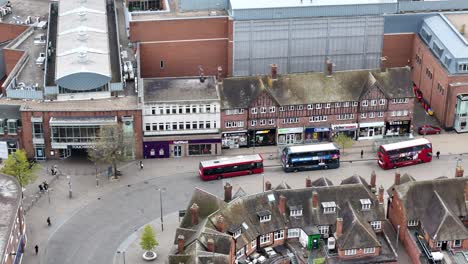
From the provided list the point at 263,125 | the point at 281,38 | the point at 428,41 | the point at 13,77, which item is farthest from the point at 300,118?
the point at 13,77

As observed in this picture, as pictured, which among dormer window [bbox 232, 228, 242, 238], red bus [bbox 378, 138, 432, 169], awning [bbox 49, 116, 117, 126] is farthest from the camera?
red bus [bbox 378, 138, 432, 169]

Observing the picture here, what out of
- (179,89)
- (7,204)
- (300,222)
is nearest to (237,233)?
(300,222)

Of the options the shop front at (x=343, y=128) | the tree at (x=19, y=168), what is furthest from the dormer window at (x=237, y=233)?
the shop front at (x=343, y=128)

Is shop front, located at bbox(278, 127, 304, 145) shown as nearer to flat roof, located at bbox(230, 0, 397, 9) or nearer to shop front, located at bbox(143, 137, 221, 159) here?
shop front, located at bbox(143, 137, 221, 159)

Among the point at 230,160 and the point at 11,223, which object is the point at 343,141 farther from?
the point at 11,223

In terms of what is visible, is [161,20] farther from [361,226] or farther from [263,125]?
[361,226]

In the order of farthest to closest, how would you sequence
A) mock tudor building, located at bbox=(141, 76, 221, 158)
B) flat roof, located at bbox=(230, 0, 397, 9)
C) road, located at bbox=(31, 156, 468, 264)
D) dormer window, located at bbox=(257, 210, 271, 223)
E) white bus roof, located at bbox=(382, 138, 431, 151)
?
flat roof, located at bbox=(230, 0, 397, 9) → mock tudor building, located at bbox=(141, 76, 221, 158) → white bus roof, located at bbox=(382, 138, 431, 151) → road, located at bbox=(31, 156, 468, 264) → dormer window, located at bbox=(257, 210, 271, 223)

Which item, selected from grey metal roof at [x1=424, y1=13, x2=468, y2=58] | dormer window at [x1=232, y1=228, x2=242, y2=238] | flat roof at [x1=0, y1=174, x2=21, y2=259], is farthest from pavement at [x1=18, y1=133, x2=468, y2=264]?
grey metal roof at [x1=424, y1=13, x2=468, y2=58]
